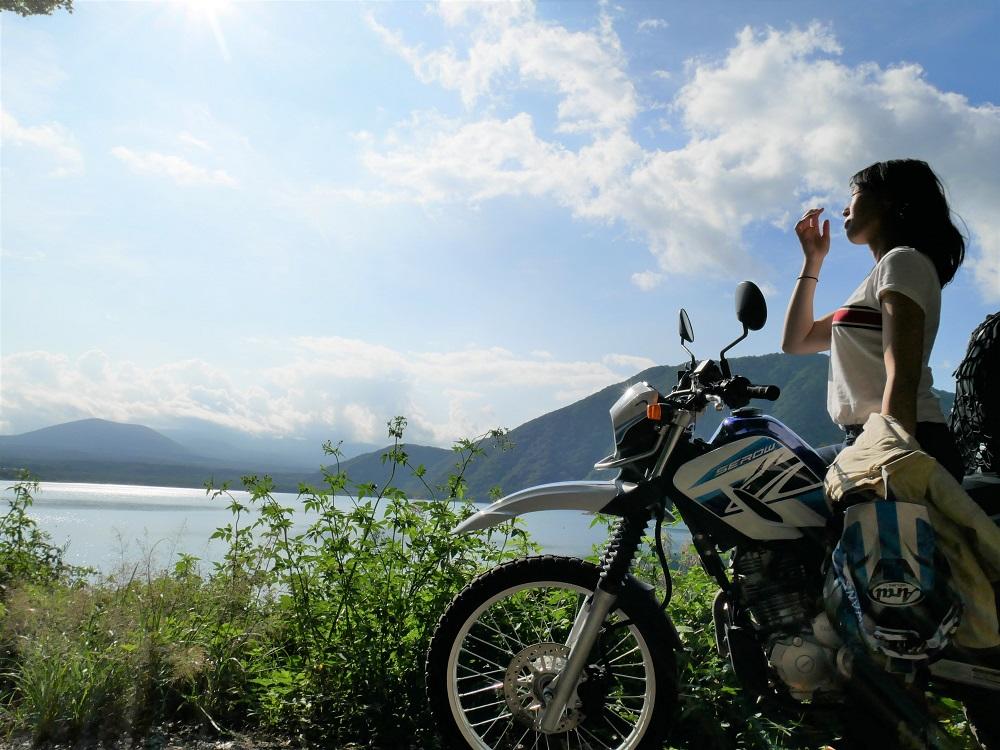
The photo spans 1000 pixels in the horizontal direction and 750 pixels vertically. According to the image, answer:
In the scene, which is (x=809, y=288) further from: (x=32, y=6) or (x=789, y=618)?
(x=32, y=6)

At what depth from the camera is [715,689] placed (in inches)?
120

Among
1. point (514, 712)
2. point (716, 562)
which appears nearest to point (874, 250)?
point (716, 562)

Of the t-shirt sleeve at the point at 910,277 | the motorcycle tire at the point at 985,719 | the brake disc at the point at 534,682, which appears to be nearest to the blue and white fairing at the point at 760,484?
the t-shirt sleeve at the point at 910,277

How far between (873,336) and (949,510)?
69cm

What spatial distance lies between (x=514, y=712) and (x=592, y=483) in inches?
36.2

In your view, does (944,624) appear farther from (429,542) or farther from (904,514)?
(429,542)

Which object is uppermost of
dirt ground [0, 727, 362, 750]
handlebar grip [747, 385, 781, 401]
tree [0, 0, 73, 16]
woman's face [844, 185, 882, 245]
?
tree [0, 0, 73, 16]

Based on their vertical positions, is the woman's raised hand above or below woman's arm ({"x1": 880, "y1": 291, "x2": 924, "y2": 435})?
above

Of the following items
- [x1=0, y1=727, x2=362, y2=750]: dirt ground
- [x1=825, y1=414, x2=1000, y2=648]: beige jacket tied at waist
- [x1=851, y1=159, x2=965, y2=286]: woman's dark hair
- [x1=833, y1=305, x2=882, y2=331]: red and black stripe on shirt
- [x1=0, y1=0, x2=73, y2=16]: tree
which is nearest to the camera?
[x1=825, y1=414, x2=1000, y2=648]: beige jacket tied at waist

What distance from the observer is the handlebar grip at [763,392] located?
2422mm

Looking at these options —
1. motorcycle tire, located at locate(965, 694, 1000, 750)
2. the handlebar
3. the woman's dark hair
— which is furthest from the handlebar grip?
motorcycle tire, located at locate(965, 694, 1000, 750)

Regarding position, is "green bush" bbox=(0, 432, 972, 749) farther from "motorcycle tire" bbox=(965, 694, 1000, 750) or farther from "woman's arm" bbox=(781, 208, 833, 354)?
"woman's arm" bbox=(781, 208, 833, 354)

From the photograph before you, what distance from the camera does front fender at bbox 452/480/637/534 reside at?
2703 millimetres

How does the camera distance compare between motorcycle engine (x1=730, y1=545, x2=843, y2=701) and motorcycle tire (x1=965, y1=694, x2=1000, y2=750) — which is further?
motorcycle tire (x1=965, y1=694, x2=1000, y2=750)
